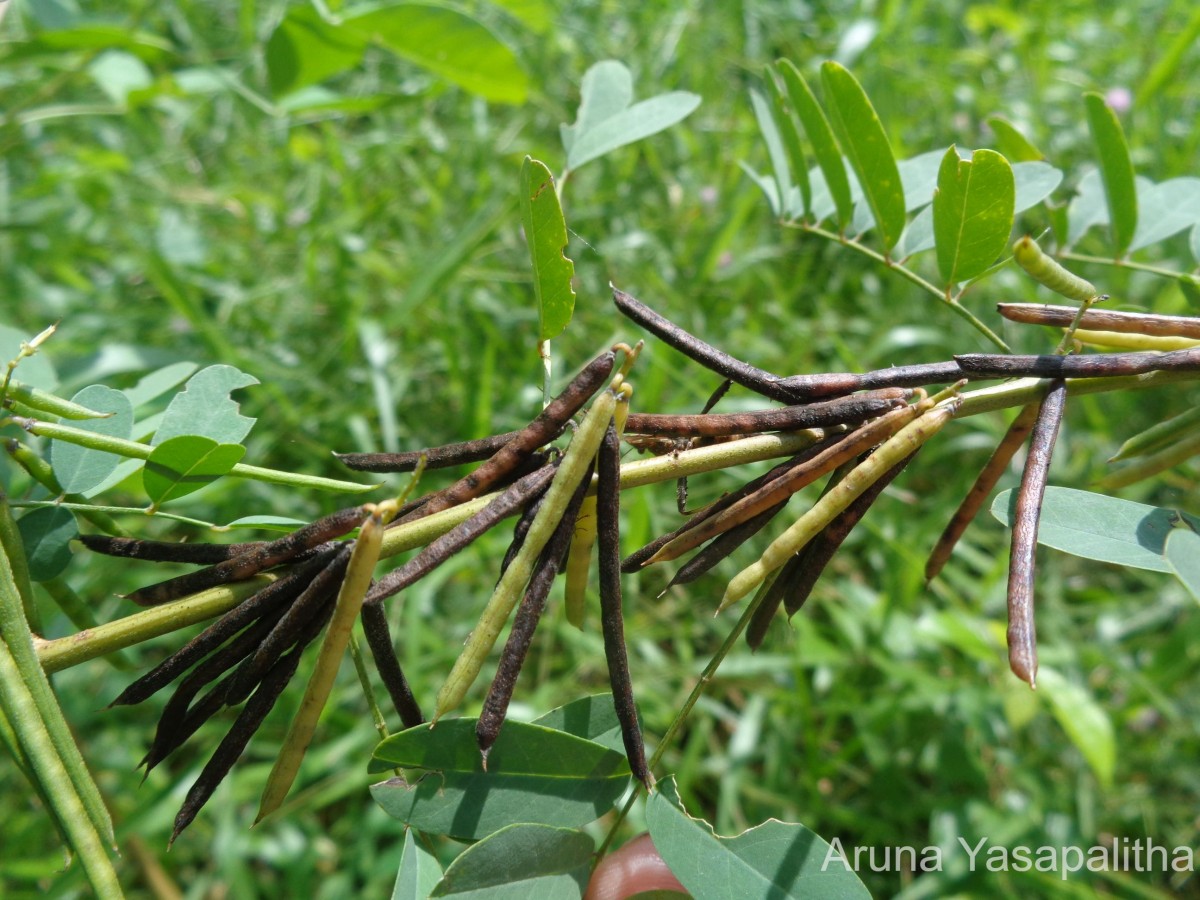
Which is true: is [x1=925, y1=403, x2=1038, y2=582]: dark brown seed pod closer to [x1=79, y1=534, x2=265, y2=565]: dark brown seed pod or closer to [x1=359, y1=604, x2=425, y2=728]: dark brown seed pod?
[x1=359, y1=604, x2=425, y2=728]: dark brown seed pod

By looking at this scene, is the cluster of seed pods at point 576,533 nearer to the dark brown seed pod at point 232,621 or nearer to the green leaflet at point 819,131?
the dark brown seed pod at point 232,621

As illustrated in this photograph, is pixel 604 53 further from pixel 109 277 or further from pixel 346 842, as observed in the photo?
pixel 346 842

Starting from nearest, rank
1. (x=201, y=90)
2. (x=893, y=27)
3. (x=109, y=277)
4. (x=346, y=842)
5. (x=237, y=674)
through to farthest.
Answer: (x=237, y=674), (x=346, y=842), (x=201, y=90), (x=109, y=277), (x=893, y=27)

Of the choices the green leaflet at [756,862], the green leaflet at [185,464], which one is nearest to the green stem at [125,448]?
the green leaflet at [185,464]

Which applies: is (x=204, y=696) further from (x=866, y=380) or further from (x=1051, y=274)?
(x=1051, y=274)

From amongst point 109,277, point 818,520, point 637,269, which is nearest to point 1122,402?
point 637,269
